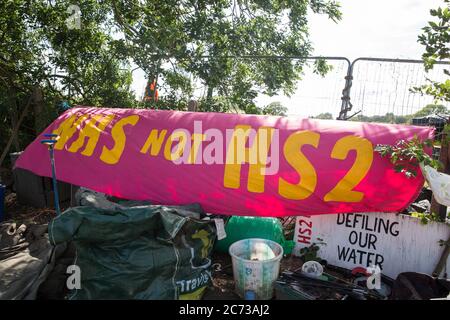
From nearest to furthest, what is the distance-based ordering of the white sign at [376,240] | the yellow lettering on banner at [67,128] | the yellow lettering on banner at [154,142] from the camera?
1. the white sign at [376,240]
2. the yellow lettering on banner at [154,142]
3. the yellow lettering on banner at [67,128]

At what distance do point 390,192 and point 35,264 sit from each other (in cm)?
345

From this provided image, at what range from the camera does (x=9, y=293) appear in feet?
8.56

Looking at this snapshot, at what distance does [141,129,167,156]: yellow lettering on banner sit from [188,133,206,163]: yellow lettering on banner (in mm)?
436

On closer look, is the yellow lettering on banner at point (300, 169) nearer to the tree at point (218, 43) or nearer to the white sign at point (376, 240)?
the white sign at point (376, 240)

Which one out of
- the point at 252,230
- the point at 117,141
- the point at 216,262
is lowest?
the point at 216,262

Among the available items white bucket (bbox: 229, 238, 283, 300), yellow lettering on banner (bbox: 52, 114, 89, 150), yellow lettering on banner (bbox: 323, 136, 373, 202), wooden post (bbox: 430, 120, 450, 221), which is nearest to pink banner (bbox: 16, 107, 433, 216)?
yellow lettering on banner (bbox: 323, 136, 373, 202)

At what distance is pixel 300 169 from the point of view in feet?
11.3

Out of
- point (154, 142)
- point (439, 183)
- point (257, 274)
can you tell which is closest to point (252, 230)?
point (257, 274)

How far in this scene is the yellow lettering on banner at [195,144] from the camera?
3.82m

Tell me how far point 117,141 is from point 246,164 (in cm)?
184

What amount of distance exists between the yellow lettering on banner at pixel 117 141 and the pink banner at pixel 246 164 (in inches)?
0.6

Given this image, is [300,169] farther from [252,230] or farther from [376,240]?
[376,240]

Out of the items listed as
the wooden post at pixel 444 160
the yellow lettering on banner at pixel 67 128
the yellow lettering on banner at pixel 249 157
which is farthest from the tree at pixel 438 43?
the yellow lettering on banner at pixel 67 128
